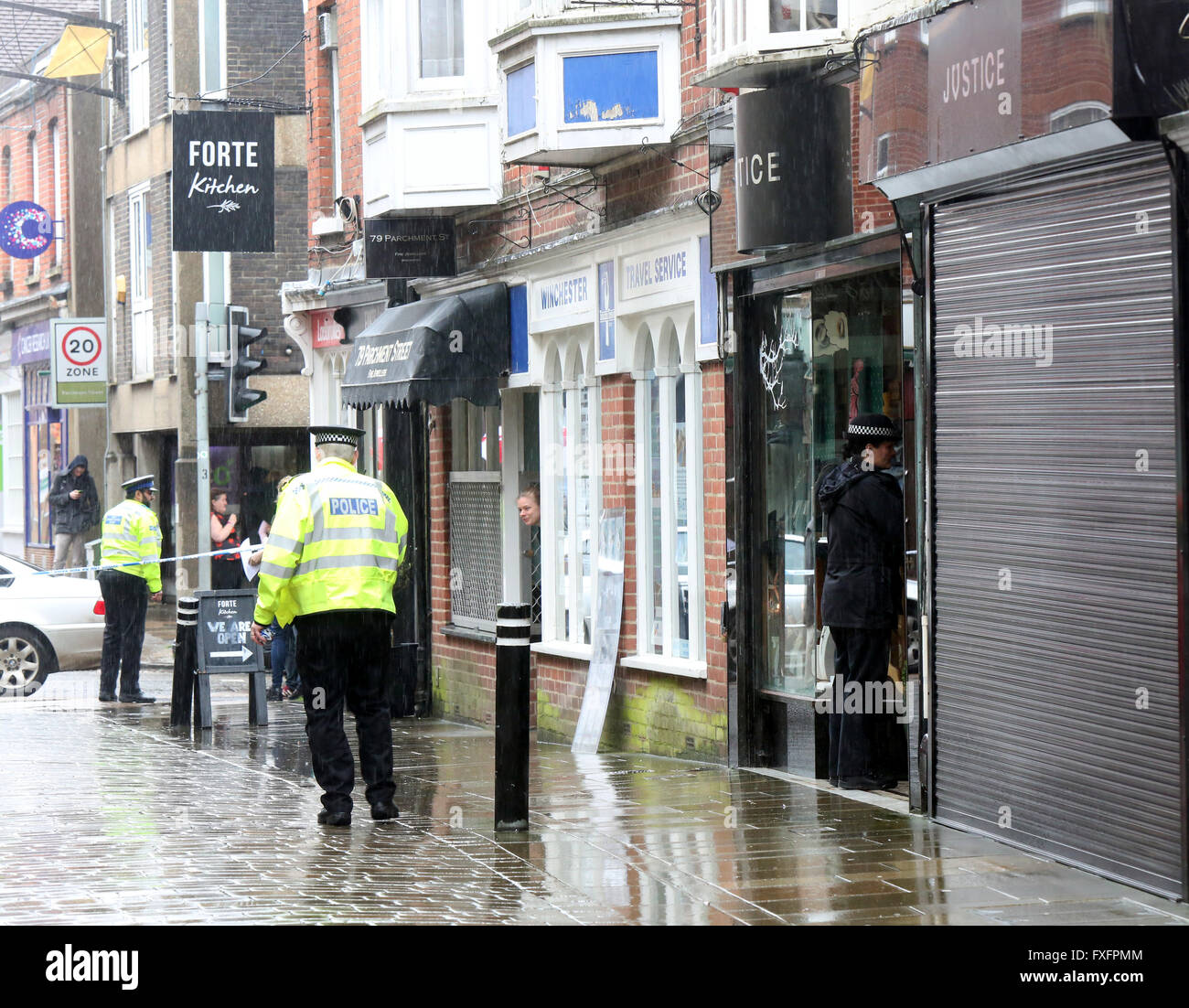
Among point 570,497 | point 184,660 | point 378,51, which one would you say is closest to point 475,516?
point 570,497

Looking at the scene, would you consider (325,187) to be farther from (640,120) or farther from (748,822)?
(748,822)

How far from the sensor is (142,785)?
11523mm

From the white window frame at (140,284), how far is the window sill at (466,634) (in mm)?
16715

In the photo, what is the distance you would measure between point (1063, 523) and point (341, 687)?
361cm

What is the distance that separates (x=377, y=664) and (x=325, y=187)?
9887 mm

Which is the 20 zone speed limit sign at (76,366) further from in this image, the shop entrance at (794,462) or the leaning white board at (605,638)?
the shop entrance at (794,462)

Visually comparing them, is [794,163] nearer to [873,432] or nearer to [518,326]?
[873,432]

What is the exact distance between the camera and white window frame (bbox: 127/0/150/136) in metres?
31.9

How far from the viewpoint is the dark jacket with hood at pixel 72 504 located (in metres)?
31.2

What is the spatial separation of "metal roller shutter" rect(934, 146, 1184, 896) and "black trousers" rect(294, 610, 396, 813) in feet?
8.87

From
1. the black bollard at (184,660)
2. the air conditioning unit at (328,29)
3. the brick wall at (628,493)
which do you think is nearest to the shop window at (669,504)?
the brick wall at (628,493)

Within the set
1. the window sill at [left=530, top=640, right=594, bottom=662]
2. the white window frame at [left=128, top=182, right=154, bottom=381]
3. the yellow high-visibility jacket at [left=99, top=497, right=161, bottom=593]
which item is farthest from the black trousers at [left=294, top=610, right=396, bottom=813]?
the white window frame at [left=128, top=182, right=154, bottom=381]

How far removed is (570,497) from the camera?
570 inches

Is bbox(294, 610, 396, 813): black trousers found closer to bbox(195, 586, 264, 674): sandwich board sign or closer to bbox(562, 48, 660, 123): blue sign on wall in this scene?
bbox(562, 48, 660, 123): blue sign on wall
